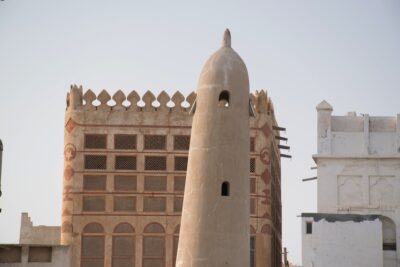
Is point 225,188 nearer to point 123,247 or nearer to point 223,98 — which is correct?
point 223,98

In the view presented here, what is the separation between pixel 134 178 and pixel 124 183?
0.62m

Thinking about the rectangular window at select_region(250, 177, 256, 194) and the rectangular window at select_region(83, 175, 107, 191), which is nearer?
the rectangular window at select_region(250, 177, 256, 194)

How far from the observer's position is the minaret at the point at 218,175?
1075 inches

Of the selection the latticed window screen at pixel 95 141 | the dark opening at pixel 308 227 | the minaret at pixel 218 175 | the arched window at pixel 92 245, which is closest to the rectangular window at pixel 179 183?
the latticed window screen at pixel 95 141

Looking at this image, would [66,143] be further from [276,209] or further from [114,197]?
[276,209]

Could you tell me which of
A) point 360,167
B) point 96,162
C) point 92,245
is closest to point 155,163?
point 96,162

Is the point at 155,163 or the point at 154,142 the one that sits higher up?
the point at 154,142

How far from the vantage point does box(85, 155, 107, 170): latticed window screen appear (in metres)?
54.3

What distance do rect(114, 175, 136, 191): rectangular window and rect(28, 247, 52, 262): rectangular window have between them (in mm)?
17063

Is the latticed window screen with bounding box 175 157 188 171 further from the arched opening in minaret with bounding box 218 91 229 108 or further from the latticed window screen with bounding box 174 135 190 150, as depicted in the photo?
the arched opening in minaret with bounding box 218 91 229 108

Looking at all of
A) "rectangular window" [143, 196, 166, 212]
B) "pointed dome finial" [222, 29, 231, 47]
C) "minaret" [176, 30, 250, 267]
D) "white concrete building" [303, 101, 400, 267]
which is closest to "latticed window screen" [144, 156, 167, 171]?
"rectangular window" [143, 196, 166, 212]

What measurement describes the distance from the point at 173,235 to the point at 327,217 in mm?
8757

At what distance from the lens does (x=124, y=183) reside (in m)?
54.2

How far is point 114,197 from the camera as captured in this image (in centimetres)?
5388
